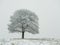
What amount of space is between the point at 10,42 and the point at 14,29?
0.66 m

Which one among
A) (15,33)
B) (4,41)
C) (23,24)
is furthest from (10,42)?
(15,33)

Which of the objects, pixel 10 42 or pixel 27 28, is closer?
pixel 10 42

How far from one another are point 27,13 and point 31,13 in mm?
93

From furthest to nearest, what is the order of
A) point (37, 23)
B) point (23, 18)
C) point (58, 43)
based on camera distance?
1. point (37, 23)
2. point (23, 18)
3. point (58, 43)

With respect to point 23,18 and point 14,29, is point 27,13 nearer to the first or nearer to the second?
point 23,18

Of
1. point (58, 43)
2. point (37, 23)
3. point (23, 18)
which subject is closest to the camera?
point (58, 43)

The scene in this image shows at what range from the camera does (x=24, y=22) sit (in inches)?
124

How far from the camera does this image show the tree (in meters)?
3.17

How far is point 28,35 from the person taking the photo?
11.4ft

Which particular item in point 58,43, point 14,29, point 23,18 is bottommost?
point 58,43

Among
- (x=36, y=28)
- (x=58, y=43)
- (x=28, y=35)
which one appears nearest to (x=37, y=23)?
(x=36, y=28)

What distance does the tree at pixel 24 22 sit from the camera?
3.17 meters

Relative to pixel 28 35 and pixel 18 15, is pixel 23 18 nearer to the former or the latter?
pixel 18 15

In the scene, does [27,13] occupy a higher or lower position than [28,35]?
higher
